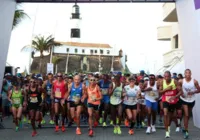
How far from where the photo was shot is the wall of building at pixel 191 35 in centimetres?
1213

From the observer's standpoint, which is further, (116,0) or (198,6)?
(116,0)

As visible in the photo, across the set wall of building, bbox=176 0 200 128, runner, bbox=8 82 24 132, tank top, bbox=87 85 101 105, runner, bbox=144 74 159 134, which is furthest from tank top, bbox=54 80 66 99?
wall of building, bbox=176 0 200 128

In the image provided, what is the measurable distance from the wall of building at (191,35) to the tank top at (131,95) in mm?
2525

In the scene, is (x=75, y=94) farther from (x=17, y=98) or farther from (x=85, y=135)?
(x=17, y=98)

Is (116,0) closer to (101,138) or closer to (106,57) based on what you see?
(101,138)

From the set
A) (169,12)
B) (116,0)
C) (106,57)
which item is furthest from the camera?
(106,57)

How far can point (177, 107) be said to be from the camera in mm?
10609

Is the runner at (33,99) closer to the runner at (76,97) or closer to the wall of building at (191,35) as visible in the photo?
the runner at (76,97)

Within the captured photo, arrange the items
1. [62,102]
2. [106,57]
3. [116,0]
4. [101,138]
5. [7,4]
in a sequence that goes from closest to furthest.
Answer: [101,138] → [62,102] → [7,4] → [116,0] → [106,57]

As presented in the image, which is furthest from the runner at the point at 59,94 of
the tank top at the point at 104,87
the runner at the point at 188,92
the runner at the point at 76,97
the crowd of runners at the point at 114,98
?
the runner at the point at 188,92

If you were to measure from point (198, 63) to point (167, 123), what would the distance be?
299cm

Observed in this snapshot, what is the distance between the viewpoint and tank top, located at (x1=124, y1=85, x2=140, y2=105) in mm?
10938

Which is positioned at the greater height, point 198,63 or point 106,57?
point 106,57

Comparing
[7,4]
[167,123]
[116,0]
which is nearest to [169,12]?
[116,0]
